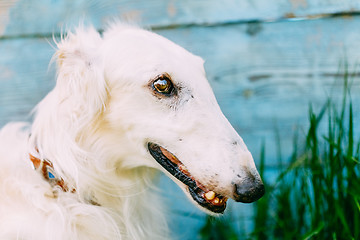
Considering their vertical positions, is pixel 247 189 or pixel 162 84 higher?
pixel 162 84

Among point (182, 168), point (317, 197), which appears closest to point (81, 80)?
point (182, 168)

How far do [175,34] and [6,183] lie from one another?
1184 mm

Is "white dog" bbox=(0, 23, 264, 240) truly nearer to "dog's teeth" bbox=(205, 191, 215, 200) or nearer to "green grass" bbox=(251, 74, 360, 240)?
"dog's teeth" bbox=(205, 191, 215, 200)

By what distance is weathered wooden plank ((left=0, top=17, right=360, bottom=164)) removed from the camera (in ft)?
7.07

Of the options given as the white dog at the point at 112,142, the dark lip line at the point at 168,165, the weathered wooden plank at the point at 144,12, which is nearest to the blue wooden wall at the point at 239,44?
the weathered wooden plank at the point at 144,12

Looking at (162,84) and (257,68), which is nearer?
(162,84)

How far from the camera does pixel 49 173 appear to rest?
58.7 inches

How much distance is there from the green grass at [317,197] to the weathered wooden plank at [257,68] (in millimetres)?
191

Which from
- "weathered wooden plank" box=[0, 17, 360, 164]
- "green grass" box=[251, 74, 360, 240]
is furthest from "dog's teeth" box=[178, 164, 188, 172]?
"weathered wooden plank" box=[0, 17, 360, 164]

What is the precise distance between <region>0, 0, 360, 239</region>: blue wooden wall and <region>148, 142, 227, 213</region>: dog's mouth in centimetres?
78

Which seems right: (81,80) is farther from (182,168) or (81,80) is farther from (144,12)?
(144,12)

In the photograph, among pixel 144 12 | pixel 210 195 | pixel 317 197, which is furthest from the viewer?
pixel 144 12

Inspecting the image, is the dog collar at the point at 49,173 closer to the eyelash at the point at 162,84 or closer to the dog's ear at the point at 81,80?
the dog's ear at the point at 81,80

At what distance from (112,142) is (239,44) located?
41.3 inches
